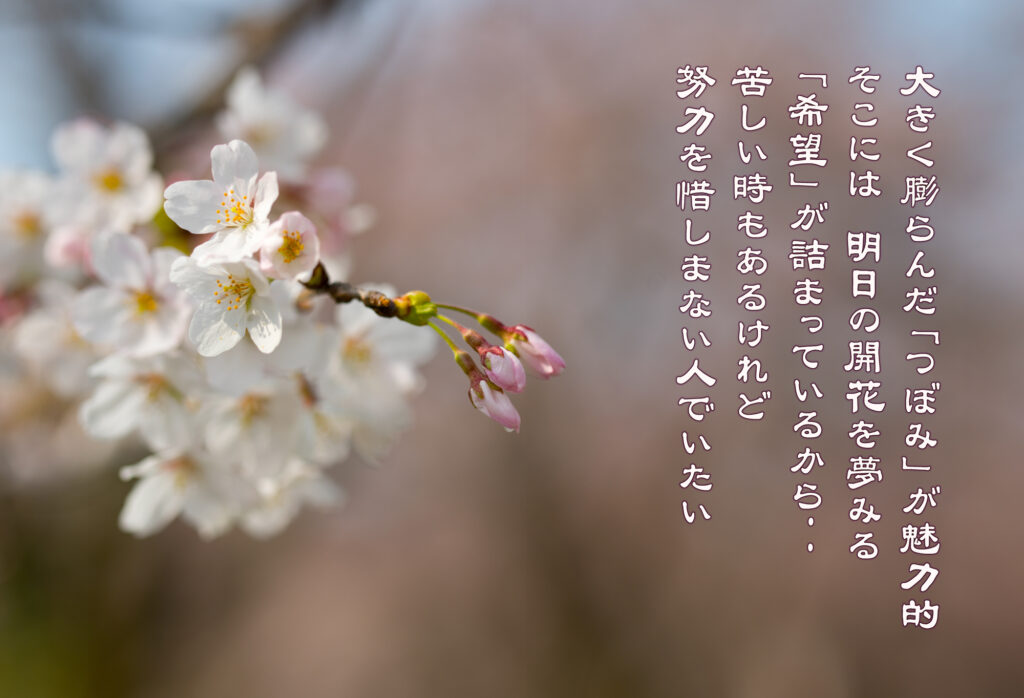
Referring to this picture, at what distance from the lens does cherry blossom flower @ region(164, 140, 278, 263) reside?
58cm

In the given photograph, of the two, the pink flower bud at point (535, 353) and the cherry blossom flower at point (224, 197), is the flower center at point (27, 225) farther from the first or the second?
the pink flower bud at point (535, 353)

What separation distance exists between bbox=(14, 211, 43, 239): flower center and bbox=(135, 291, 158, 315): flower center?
0.37 m

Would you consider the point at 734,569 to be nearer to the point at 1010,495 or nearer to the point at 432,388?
the point at 1010,495

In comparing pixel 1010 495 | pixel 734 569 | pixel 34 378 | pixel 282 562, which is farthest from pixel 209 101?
pixel 1010 495

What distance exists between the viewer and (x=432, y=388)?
2949 millimetres

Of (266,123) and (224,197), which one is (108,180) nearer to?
(266,123)

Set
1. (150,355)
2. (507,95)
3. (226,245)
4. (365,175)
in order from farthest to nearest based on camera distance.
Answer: (365,175), (507,95), (150,355), (226,245)

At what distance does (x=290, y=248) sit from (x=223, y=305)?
0.08 m

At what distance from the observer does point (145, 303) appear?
71 cm

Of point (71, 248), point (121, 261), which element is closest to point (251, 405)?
point (121, 261)

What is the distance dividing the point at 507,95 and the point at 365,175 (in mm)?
836

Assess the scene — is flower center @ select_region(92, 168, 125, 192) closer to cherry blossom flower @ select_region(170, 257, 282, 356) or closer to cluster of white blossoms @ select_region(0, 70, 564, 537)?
cluster of white blossoms @ select_region(0, 70, 564, 537)

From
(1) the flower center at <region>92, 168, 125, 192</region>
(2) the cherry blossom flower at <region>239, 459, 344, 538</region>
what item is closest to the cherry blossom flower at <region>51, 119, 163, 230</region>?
(1) the flower center at <region>92, 168, 125, 192</region>

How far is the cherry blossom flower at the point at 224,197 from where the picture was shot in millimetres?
581
